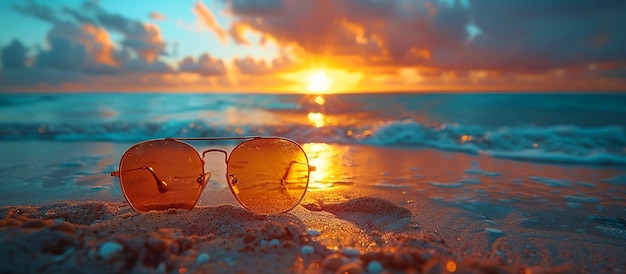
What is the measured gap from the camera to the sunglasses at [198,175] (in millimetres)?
2785

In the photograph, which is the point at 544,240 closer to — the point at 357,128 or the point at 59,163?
the point at 59,163

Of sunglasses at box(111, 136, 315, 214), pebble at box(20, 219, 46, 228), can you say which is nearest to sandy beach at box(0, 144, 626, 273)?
pebble at box(20, 219, 46, 228)

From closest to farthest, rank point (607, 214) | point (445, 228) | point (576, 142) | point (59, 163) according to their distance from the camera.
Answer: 1. point (445, 228)
2. point (607, 214)
3. point (59, 163)
4. point (576, 142)

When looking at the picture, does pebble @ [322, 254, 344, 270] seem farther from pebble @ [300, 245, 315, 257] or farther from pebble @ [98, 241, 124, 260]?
pebble @ [98, 241, 124, 260]

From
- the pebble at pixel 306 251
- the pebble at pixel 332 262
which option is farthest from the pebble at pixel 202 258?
the pebble at pixel 332 262

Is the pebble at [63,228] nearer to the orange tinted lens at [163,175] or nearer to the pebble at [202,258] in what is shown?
the pebble at [202,258]

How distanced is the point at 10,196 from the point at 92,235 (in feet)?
9.17

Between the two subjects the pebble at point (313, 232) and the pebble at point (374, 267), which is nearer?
the pebble at point (374, 267)

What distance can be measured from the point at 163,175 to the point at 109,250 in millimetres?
1148

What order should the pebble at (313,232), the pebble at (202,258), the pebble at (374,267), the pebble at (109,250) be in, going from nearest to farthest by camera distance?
the pebble at (109,250), the pebble at (374,267), the pebble at (202,258), the pebble at (313,232)

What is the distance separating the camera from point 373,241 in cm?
248

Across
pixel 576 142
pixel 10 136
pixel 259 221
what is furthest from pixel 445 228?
pixel 10 136

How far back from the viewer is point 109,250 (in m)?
1.74

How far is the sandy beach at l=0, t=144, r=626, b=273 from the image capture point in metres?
1.79
